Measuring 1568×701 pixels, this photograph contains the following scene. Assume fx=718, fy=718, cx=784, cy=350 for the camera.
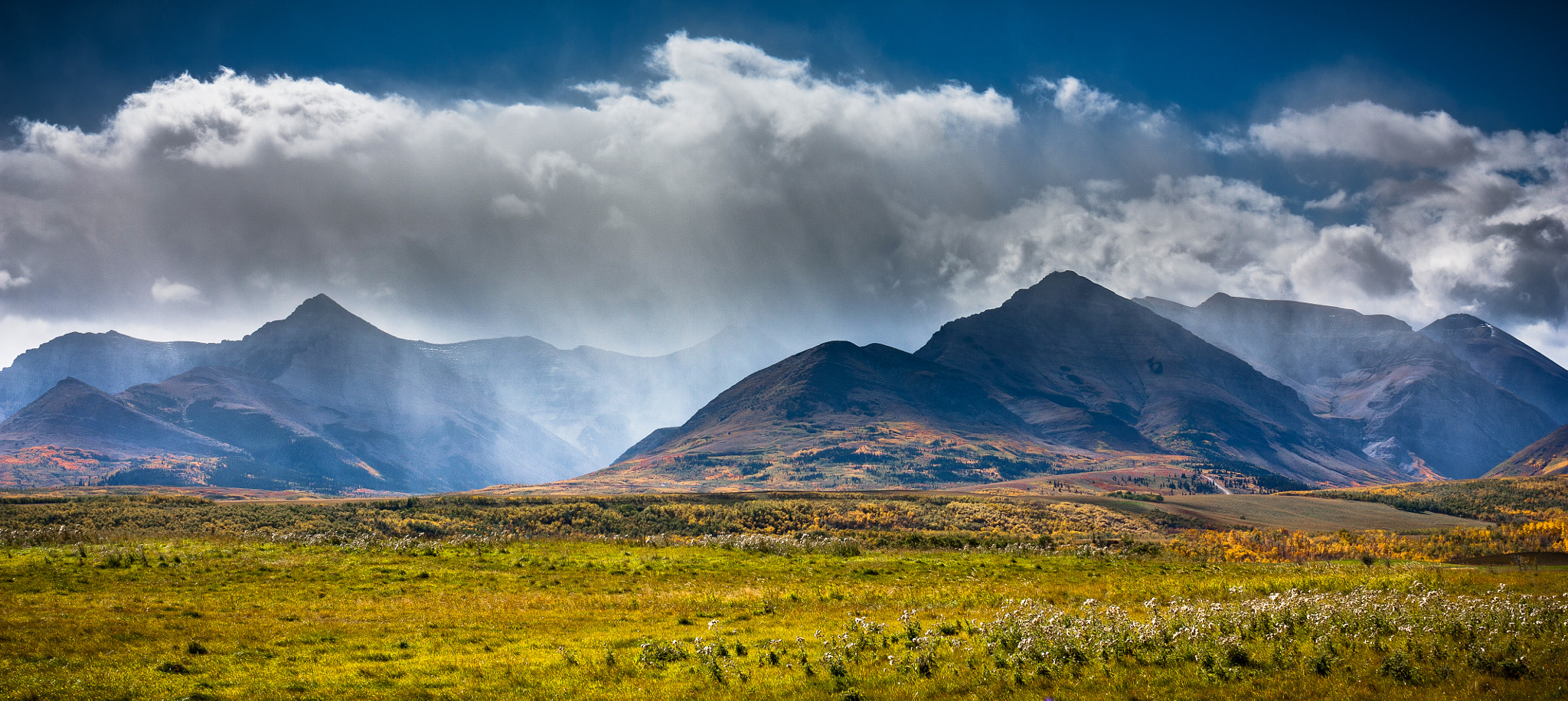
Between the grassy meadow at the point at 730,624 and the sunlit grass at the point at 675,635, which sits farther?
the grassy meadow at the point at 730,624

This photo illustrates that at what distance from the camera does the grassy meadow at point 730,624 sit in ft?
51.1

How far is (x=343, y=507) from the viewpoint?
310ft

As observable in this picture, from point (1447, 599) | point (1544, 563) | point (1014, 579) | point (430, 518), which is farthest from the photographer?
point (430, 518)

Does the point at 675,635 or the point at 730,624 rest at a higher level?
the point at 675,635

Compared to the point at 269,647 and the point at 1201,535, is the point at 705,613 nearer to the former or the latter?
the point at 269,647

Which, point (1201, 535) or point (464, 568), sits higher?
point (464, 568)

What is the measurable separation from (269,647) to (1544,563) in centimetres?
7018

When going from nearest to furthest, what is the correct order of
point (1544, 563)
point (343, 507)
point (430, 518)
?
point (1544, 563)
point (430, 518)
point (343, 507)

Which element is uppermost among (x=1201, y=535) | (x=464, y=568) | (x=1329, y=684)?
(x=1329, y=684)

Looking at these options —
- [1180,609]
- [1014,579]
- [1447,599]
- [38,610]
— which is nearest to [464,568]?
[38,610]

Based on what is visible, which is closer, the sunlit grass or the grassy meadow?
the sunlit grass

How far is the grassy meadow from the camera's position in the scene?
1558 cm

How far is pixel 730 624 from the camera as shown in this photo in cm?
A: 2408

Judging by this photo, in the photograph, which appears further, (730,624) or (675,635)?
(730,624)
